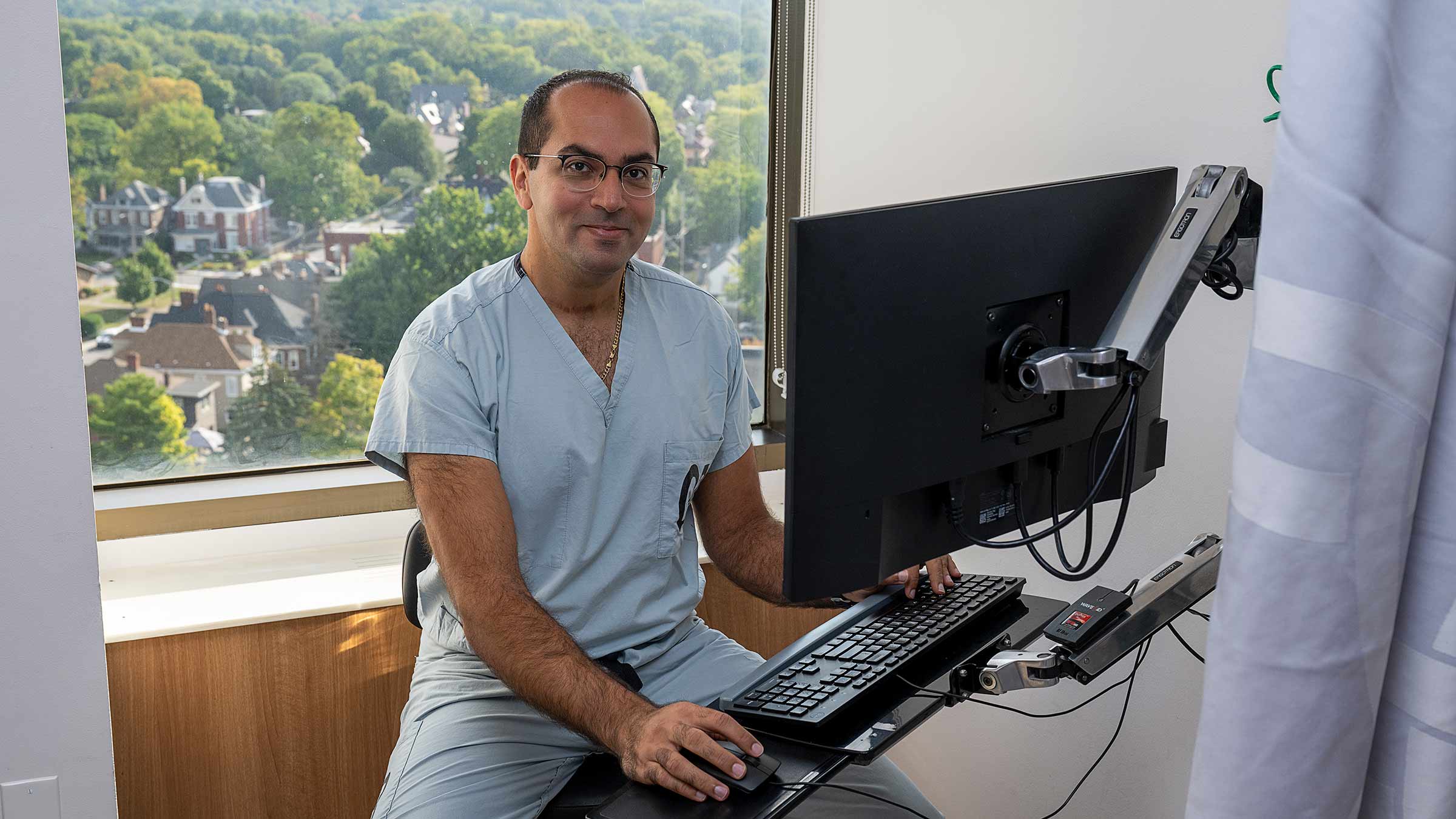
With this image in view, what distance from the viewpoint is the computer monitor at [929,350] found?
0.89 m

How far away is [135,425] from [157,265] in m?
0.29

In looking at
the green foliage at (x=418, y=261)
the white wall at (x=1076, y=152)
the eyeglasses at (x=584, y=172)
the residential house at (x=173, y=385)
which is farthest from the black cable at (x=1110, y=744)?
the residential house at (x=173, y=385)

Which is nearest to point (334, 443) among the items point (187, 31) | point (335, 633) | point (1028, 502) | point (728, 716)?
point (335, 633)

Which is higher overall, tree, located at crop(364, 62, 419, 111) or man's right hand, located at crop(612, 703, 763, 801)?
tree, located at crop(364, 62, 419, 111)

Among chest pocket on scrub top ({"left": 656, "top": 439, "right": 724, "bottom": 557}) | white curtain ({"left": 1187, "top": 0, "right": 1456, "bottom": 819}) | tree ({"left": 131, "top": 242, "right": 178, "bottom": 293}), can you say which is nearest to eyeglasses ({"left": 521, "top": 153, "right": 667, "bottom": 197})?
chest pocket on scrub top ({"left": 656, "top": 439, "right": 724, "bottom": 557})

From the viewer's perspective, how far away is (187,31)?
1.98 metres

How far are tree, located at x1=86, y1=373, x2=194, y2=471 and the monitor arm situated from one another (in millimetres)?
1649

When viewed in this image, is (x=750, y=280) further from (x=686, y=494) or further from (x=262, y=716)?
(x=262, y=716)

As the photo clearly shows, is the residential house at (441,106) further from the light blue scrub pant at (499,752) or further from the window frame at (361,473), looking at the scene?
the light blue scrub pant at (499,752)

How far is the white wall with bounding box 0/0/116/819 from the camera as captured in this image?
122 cm

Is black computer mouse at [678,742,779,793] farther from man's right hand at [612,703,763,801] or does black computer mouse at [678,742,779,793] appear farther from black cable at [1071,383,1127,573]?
black cable at [1071,383,1127,573]

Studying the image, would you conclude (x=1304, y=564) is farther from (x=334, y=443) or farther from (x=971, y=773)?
(x=334, y=443)

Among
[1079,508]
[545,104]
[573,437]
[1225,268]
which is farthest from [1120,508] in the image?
[545,104]

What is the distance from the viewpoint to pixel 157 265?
6.60 feet
